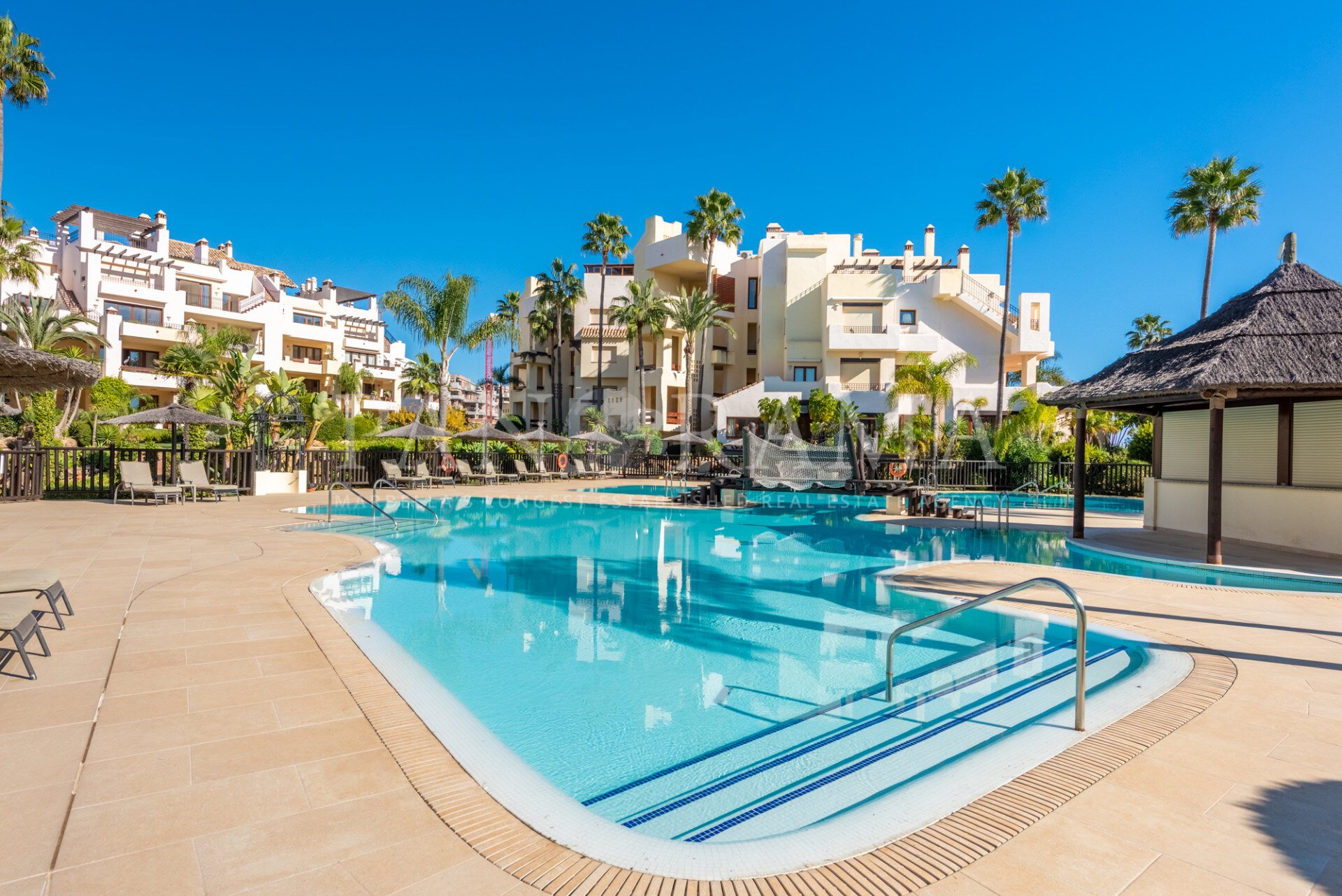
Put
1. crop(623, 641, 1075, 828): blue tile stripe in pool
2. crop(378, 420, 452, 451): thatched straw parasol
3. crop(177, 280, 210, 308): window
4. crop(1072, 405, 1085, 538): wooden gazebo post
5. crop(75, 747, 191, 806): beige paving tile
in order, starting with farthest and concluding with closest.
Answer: crop(177, 280, 210, 308): window, crop(378, 420, 452, 451): thatched straw parasol, crop(1072, 405, 1085, 538): wooden gazebo post, crop(623, 641, 1075, 828): blue tile stripe in pool, crop(75, 747, 191, 806): beige paving tile

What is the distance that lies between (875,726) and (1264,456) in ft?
37.9

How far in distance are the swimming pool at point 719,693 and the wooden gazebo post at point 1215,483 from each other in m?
4.39

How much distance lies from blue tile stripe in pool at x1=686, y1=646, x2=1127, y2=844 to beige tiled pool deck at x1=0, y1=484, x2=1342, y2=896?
3.14ft

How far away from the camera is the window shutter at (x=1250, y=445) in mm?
11609

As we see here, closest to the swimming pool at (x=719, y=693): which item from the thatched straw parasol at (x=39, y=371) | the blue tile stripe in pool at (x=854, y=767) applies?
the blue tile stripe in pool at (x=854, y=767)

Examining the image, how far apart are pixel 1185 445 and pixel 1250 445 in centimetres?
133

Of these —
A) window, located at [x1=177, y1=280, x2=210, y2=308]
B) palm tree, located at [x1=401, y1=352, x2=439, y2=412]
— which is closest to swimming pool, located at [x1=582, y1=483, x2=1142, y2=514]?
palm tree, located at [x1=401, y1=352, x2=439, y2=412]

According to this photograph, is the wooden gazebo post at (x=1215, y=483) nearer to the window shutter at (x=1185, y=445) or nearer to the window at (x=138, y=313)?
the window shutter at (x=1185, y=445)

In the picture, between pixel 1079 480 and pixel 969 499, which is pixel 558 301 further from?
pixel 1079 480

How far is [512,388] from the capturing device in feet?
170

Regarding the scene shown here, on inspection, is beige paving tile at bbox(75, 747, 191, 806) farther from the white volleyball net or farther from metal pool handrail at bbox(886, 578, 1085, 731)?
the white volleyball net

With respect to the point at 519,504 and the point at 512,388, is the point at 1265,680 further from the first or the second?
the point at 512,388

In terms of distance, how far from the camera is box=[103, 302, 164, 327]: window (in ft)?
124

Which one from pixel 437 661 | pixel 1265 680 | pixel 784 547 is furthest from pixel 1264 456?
pixel 437 661
